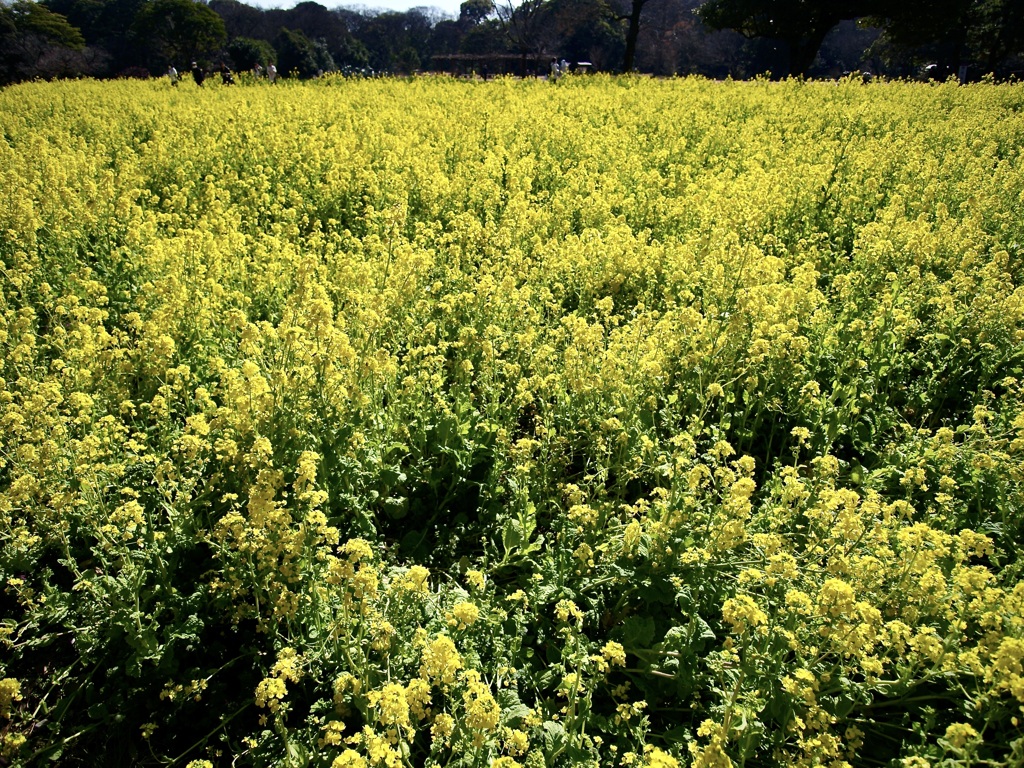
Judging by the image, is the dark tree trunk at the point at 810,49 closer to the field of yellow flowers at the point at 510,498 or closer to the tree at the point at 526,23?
the tree at the point at 526,23

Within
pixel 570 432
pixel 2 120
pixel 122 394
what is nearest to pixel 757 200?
pixel 570 432

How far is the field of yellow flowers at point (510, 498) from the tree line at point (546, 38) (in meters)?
24.0

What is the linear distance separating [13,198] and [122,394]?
148 inches

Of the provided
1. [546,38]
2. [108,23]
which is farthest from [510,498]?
[108,23]

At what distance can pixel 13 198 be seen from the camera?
601cm

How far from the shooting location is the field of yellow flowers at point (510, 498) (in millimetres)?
2385

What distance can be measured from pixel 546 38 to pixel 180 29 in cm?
3153

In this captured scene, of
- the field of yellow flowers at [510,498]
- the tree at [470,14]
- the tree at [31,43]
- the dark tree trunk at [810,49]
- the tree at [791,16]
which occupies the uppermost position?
the tree at [470,14]

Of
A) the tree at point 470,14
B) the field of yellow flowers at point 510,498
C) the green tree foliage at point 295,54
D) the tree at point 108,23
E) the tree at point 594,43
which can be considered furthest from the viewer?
the tree at point 470,14

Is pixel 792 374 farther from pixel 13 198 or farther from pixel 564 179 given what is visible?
pixel 13 198

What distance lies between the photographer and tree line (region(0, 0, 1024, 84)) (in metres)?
30.2

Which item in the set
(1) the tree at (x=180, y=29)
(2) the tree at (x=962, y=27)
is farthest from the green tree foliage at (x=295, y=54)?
(2) the tree at (x=962, y=27)

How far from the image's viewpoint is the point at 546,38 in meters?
61.4

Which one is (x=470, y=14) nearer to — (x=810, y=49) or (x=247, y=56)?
(x=247, y=56)
